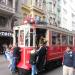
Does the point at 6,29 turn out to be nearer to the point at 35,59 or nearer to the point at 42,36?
the point at 42,36

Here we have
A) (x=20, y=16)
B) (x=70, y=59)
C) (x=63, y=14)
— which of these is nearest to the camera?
(x=70, y=59)

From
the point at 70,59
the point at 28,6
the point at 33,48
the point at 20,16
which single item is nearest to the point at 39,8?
the point at 28,6

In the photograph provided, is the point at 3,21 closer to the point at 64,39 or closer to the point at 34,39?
the point at 64,39

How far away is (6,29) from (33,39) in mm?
18787

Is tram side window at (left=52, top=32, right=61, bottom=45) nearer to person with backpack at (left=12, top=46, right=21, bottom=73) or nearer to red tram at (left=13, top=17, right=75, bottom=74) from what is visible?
red tram at (left=13, top=17, right=75, bottom=74)

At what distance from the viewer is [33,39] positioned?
42.4 feet

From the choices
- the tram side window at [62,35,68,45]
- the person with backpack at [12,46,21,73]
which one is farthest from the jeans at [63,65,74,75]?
the tram side window at [62,35,68,45]

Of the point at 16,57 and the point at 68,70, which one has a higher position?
the point at 16,57

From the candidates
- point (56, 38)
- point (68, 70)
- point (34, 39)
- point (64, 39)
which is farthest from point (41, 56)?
point (64, 39)

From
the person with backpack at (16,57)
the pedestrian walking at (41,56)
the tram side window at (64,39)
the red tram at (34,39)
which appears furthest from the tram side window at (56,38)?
the person with backpack at (16,57)

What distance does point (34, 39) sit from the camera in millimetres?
12984

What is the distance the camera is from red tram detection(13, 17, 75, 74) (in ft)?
41.5

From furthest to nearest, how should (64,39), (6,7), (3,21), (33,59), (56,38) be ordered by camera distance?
(3,21) → (6,7) → (64,39) → (56,38) → (33,59)

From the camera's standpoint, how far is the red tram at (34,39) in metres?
12.7
